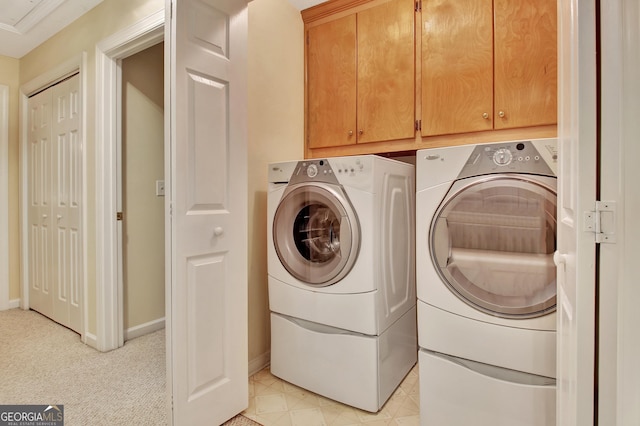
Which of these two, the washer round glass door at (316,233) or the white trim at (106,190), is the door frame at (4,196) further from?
the washer round glass door at (316,233)

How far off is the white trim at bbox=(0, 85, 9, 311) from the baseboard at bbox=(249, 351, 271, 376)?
8.59 ft

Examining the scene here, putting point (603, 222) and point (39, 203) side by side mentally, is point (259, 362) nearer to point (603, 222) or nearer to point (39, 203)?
point (603, 222)

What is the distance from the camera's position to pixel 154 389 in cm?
178

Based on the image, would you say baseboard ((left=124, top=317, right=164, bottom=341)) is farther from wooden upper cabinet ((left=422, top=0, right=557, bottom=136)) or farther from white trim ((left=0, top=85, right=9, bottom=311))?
wooden upper cabinet ((left=422, top=0, right=557, bottom=136))

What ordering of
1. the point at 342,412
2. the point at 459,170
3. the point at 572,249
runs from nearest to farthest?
the point at 572,249 < the point at 459,170 < the point at 342,412

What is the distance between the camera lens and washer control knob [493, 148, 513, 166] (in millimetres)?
1262

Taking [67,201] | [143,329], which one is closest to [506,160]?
[143,329]

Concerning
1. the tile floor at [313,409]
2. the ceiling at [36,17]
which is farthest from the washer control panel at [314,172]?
the ceiling at [36,17]

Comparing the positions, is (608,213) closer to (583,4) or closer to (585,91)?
(585,91)

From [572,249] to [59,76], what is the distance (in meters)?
3.33

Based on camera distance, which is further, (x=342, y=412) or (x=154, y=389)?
(x=154, y=389)

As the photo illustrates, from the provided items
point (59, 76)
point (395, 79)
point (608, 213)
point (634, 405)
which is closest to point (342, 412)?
point (634, 405)

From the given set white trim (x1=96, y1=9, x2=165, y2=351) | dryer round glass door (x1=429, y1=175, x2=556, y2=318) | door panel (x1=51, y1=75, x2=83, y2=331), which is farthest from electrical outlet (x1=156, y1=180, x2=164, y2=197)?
dryer round glass door (x1=429, y1=175, x2=556, y2=318)

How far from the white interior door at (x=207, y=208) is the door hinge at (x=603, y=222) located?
1.29 meters
